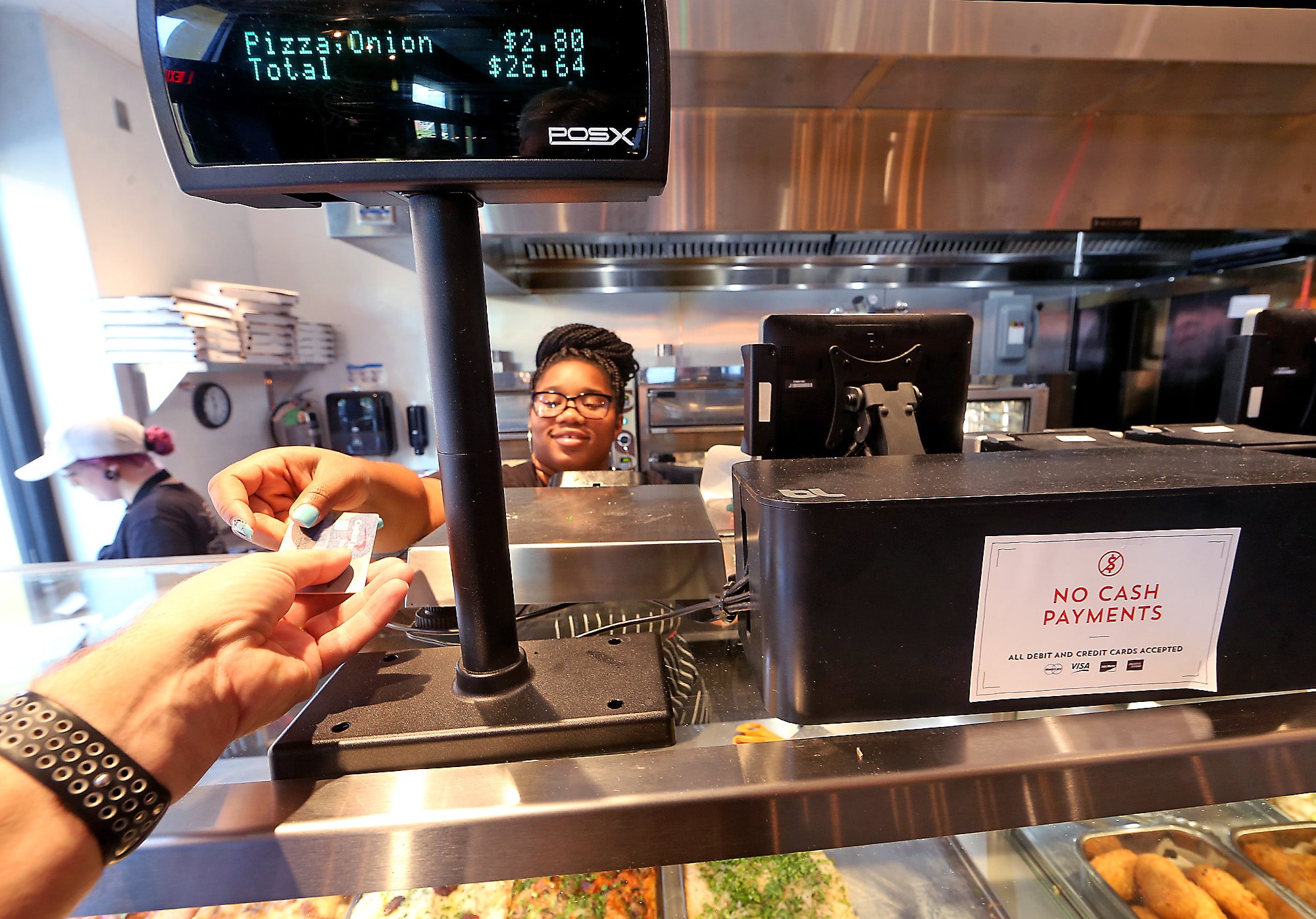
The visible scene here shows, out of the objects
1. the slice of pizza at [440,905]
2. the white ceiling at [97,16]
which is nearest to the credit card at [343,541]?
the slice of pizza at [440,905]

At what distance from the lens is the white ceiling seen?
214 cm

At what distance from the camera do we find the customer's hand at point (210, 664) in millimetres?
297

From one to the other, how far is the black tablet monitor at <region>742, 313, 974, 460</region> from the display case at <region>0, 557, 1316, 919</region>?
1.53 feet

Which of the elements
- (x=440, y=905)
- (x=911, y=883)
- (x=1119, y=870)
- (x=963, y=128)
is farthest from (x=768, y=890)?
(x=963, y=128)

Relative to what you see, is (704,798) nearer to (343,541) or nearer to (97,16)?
(343,541)

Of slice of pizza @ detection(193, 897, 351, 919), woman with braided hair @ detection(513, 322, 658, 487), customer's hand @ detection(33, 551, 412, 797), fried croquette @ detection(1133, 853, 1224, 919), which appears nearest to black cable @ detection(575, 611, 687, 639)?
customer's hand @ detection(33, 551, 412, 797)

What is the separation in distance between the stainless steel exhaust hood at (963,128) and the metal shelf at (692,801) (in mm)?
1644

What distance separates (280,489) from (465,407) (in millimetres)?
374

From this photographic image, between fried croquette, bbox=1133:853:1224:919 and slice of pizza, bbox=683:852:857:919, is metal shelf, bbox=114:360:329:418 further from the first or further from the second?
fried croquette, bbox=1133:853:1224:919

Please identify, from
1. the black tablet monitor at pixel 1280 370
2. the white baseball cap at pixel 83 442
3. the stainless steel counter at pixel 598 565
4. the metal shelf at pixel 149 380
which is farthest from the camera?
the metal shelf at pixel 149 380

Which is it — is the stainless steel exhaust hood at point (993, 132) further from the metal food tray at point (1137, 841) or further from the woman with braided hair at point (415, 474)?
the metal food tray at point (1137, 841)

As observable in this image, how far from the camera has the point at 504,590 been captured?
0.42 m

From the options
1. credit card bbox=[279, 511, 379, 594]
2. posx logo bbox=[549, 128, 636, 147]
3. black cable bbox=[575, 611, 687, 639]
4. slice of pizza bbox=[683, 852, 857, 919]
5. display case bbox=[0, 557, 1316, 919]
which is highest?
posx logo bbox=[549, 128, 636, 147]

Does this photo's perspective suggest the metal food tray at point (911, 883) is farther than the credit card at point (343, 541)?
Yes
